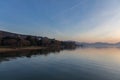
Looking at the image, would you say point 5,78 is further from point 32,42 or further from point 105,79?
point 32,42

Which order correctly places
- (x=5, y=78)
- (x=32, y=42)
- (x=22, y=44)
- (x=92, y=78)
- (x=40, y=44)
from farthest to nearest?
(x=40, y=44) → (x=32, y=42) → (x=22, y=44) → (x=92, y=78) → (x=5, y=78)

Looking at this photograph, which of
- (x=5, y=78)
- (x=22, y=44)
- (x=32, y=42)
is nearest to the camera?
(x=5, y=78)

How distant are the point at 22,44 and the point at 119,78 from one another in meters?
129

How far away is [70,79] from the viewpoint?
31.5m

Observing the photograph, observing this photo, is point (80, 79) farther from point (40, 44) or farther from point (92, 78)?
point (40, 44)

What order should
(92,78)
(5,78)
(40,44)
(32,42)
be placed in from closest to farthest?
(5,78) < (92,78) < (32,42) < (40,44)

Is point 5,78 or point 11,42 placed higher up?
point 11,42

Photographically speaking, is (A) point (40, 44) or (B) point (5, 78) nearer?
(B) point (5, 78)

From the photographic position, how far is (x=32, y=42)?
179625 millimetres

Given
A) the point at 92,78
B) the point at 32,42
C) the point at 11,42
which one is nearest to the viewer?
the point at 92,78

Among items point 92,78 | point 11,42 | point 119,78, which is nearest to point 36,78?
point 92,78

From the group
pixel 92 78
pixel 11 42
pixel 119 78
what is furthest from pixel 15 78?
pixel 11 42

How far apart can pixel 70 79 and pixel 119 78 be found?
10.9 m

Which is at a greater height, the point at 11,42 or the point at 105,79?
the point at 11,42
